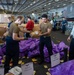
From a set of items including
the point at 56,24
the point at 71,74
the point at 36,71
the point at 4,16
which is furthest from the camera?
the point at 56,24

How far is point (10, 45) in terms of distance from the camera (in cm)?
368

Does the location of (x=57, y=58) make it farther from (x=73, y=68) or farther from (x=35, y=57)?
(x=35, y=57)

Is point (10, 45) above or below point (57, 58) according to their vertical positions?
above

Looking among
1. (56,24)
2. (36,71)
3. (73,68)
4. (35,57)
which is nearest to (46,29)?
(36,71)

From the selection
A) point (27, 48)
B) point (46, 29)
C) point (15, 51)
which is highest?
point (46, 29)

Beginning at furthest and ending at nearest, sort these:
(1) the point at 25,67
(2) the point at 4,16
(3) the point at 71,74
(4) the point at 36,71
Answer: (2) the point at 4,16
(4) the point at 36,71
(1) the point at 25,67
(3) the point at 71,74

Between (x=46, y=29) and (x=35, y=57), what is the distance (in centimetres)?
157

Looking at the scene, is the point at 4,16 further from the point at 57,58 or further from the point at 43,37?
the point at 57,58

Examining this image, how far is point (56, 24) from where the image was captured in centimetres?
2009

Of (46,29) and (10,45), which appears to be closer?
(10,45)

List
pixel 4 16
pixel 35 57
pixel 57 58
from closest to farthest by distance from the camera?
pixel 57 58
pixel 35 57
pixel 4 16

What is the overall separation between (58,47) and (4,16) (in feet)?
19.6

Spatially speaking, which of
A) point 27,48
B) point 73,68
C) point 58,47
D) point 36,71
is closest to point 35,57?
point 27,48

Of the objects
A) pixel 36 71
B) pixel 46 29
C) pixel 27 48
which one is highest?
pixel 46 29
